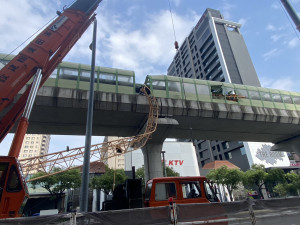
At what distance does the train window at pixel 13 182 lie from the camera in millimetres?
6311

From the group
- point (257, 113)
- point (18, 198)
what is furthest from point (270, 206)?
point (257, 113)

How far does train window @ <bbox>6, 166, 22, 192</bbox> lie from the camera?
6.31 meters

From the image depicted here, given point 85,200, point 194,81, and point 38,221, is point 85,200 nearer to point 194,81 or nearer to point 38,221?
point 38,221

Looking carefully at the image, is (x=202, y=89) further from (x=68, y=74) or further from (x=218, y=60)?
(x=218, y=60)

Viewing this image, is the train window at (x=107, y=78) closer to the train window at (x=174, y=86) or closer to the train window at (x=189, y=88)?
the train window at (x=174, y=86)

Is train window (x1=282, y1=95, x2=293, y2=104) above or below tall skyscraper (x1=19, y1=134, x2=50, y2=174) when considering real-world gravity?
below

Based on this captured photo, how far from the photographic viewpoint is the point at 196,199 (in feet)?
25.5

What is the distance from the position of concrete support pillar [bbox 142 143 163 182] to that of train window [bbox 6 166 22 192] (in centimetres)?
1588

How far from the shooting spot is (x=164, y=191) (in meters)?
7.81

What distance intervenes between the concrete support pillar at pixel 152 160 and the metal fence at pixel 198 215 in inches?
599

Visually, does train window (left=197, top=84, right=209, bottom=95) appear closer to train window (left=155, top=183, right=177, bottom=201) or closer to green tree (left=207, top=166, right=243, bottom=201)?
train window (left=155, top=183, right=177, bottom=201)

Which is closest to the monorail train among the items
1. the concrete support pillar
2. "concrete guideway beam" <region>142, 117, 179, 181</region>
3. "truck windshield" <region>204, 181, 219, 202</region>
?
"concrete guideway beam" <region>142, 117, 179, 181</region>

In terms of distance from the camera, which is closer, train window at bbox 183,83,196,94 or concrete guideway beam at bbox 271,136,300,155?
train window at bbox 183,83,196,94

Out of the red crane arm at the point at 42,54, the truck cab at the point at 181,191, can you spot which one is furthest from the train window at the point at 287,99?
the red crane arm at the point at 42,54
